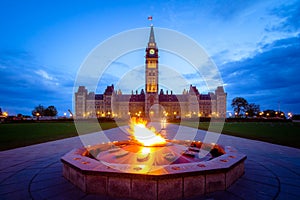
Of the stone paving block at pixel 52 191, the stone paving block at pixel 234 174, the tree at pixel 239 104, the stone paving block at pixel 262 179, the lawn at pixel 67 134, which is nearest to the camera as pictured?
the stone paving block at pixel 52 191

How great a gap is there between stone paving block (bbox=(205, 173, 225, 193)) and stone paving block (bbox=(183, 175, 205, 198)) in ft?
0.38

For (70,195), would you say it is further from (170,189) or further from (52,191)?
(170,189)

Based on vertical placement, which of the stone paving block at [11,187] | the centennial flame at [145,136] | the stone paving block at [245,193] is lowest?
the stone paving block at [11,187]

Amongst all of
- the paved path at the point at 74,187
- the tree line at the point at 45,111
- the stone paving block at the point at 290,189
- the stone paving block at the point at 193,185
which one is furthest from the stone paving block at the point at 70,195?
the tree line at the point at 45,111

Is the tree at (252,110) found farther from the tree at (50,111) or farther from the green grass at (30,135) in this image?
the tree at (50,111)

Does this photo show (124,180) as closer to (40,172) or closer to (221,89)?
(40,172)

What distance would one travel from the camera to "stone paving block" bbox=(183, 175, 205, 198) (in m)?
4.21

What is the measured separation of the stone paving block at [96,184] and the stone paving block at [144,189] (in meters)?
0.70

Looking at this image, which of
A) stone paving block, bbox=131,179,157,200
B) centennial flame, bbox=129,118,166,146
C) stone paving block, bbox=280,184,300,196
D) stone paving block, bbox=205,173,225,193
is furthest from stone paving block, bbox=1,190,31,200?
stone paving block, bbox=280,184,300,196

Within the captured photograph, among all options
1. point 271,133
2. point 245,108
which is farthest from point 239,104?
point 271,133

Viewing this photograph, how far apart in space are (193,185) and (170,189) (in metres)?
0.57

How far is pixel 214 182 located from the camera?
4.50 meters

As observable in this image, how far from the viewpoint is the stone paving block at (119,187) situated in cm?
416

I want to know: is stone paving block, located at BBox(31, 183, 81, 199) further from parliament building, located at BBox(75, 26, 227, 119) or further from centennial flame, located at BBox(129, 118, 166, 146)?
parliament building, located at BBox(75, 26, 227, 119)
